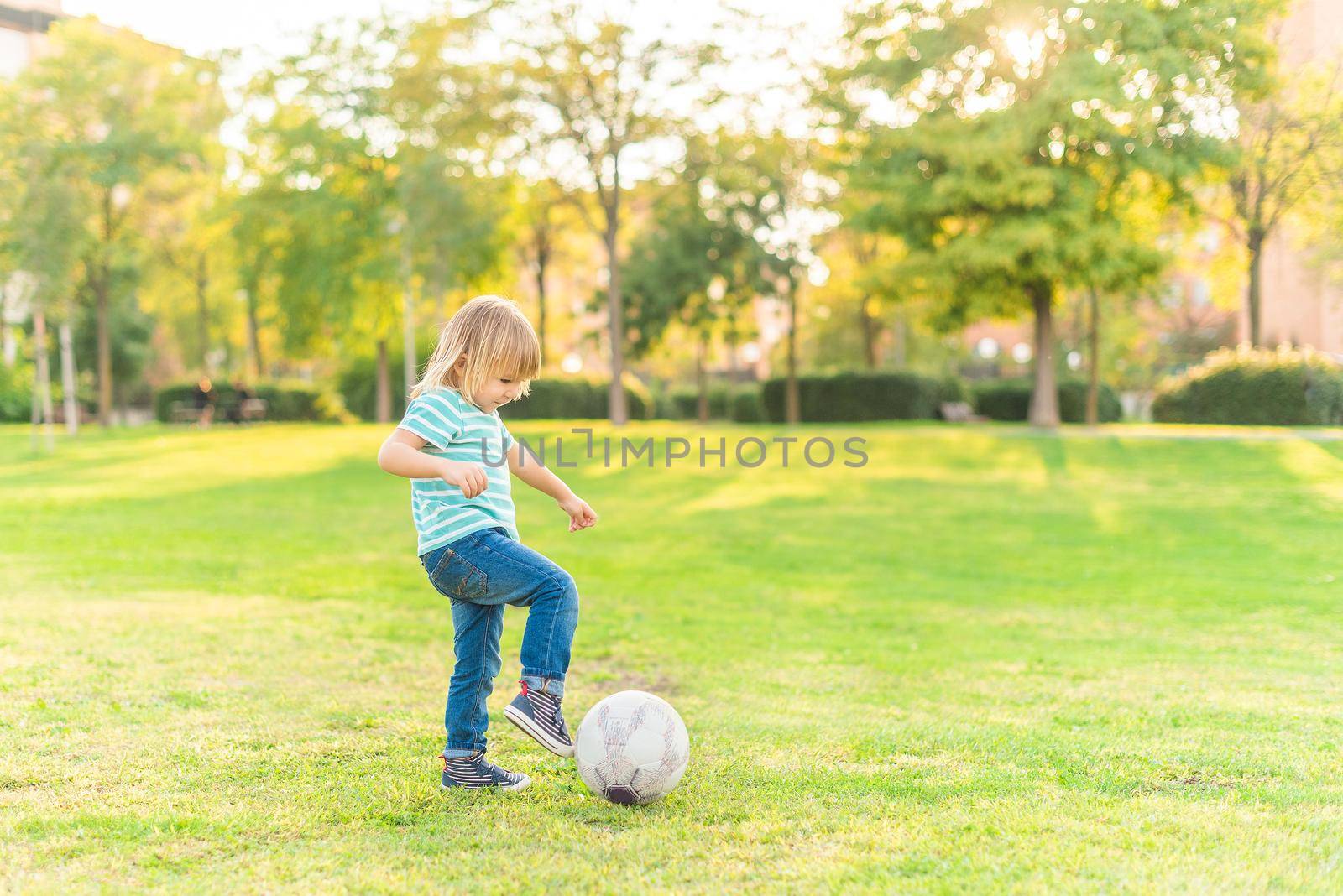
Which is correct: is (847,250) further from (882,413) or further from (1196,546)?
(1196,546)

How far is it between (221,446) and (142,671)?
2300 centimetres

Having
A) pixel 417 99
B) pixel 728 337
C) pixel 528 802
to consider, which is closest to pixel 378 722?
pixel 528 802

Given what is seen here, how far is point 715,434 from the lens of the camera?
95.1 ft

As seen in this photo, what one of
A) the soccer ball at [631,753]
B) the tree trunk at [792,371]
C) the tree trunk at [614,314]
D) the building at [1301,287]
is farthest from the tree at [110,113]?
the building at [1301,287]

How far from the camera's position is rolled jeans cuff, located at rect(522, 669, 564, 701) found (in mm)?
4270

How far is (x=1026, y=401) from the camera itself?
40.9m

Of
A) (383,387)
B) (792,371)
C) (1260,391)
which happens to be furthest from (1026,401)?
(383,387)

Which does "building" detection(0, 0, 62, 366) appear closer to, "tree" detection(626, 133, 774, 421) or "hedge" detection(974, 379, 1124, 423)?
"tree" detection(626, 133, 774, 421)

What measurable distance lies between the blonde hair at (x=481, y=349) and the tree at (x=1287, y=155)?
102 feet

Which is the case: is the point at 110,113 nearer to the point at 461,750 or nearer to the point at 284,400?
the point at 284,400

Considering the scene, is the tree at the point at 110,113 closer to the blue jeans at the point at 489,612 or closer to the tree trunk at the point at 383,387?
the tree trunk at the point at 383,387

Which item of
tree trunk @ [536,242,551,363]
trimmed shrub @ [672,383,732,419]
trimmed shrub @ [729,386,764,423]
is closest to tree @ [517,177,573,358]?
tree trunk @ [536,242,551,363]

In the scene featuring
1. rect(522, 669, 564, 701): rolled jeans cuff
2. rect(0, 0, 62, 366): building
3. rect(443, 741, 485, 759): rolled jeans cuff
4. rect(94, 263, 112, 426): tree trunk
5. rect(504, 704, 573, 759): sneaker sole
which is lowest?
rect(443, 741, 485, 759): rolled jeans cuff

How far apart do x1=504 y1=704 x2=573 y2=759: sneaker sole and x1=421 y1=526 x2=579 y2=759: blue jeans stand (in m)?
0.12
